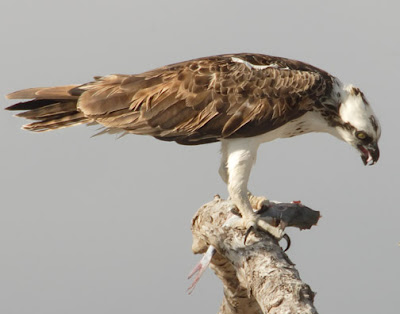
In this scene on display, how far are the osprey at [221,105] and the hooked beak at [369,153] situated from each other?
29cm

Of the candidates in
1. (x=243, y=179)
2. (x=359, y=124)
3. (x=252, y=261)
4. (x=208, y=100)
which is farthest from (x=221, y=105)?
(x=252, y=261)

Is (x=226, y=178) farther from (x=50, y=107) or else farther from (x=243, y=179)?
(x=50, y=107)

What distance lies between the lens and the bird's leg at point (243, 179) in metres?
12.6

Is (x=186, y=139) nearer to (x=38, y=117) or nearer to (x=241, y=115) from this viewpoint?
(x=241, y=115)

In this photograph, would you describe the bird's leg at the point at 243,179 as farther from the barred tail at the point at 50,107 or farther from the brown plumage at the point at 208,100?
the barred tail at the point at 50,107

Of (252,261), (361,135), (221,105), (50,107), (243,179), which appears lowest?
(252,261)

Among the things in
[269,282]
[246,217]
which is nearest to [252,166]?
[246,217]

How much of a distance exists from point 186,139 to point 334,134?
165cm

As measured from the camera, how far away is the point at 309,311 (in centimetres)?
1070

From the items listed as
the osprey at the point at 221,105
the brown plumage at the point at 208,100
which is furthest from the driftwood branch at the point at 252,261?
the brown plumage at the point at 208,100

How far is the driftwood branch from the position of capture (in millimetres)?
11047

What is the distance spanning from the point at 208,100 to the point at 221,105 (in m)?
0.15

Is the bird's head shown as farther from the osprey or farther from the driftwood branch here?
the driftwood branch

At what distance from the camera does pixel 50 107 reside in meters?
13.0
